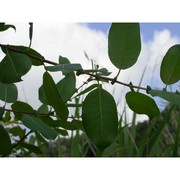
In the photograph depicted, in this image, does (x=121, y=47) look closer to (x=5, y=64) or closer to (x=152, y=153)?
(x=5, y=64)

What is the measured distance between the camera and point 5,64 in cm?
51

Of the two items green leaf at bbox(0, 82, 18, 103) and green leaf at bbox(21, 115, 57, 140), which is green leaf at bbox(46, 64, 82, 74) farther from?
green leaf at bbox(0, 82, 18, 103)

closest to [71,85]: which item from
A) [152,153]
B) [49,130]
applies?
[49,130]

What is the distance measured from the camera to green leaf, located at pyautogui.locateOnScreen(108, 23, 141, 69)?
52 centimetres

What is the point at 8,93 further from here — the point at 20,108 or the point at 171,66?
the point at 171,66

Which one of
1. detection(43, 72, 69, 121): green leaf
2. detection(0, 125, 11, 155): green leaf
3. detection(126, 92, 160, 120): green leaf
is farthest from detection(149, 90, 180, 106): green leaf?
detection(0, 125, 11, 155): green leaf

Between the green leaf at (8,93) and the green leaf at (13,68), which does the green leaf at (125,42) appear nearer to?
the green leaf at (13,68)

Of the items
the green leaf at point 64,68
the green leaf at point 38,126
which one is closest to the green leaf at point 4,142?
the green leaf at point 38,126

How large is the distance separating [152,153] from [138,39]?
1.64m

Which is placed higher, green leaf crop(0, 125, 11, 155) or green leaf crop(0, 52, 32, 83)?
green leaf crop(0, 52, 32, 83)

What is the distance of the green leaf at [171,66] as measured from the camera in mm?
545

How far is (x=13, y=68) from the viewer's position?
20.1 inches

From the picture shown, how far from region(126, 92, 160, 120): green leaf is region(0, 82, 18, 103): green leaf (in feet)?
0.91

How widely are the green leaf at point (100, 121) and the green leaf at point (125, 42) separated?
2.9 inches
